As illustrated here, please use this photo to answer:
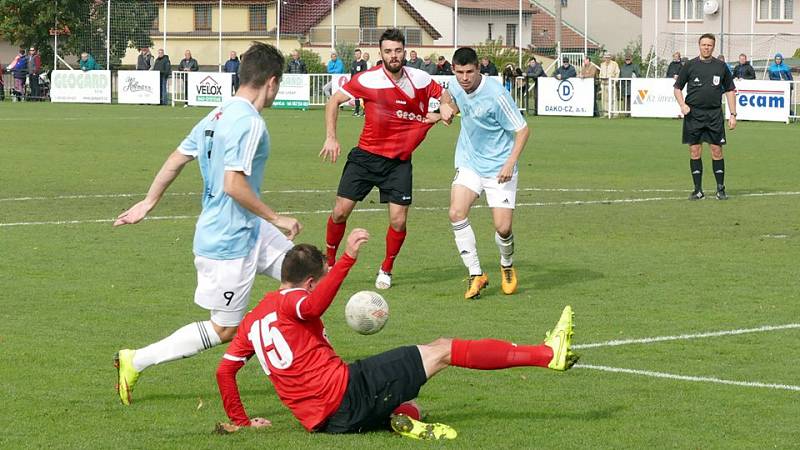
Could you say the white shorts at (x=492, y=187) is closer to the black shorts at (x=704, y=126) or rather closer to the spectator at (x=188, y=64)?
the black shorts at (x=704, y=126)

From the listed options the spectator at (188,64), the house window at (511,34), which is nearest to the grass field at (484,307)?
the spectator at (188,64)

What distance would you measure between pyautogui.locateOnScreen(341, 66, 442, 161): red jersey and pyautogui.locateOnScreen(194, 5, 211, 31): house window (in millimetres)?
50193

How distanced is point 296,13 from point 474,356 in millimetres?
59751

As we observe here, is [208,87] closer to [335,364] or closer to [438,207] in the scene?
[438,207]

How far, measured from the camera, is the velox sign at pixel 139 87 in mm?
47812

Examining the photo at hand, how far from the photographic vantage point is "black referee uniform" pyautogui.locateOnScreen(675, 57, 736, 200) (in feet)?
63.6

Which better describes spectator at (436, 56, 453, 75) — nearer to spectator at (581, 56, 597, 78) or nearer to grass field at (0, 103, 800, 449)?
spectator at (581, 56, 597, 78)

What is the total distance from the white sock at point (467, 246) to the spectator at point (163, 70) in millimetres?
35613

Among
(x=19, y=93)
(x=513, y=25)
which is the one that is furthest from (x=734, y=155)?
(x=513, y=25)

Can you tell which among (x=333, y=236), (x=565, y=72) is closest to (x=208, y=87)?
(x=565, y=72)

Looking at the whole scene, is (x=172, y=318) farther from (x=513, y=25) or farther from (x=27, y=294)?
(x=513, y=25)

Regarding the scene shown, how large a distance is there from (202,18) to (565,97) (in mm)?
24019

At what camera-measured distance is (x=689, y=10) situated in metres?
69.8

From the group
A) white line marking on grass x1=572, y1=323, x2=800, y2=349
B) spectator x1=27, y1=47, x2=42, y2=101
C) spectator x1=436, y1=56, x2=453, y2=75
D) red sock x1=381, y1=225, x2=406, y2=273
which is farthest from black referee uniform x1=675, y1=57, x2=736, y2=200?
spectator x1=27, y1=47, x2=42, y2=101
